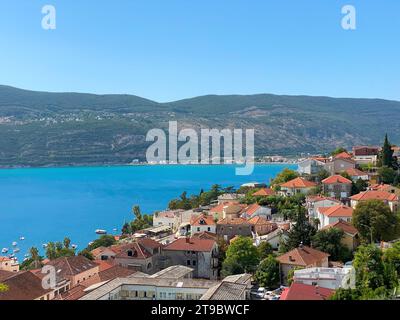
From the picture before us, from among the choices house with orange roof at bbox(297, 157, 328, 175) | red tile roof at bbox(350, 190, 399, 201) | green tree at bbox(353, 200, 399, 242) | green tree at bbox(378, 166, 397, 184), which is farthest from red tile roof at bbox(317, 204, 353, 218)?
house with orange roof at bbox(297, 157, 328, 175)

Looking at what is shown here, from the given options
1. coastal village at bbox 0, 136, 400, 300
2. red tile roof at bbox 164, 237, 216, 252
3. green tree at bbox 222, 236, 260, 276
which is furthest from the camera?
red tile roof at bbox 164, 237, 216, 252

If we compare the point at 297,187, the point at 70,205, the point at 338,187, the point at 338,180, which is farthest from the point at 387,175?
the point at 70,205

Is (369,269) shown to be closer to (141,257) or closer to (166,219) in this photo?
(141,257)

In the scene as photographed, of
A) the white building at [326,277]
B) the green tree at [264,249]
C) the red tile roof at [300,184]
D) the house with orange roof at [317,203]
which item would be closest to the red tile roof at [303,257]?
the white building at [326,277]

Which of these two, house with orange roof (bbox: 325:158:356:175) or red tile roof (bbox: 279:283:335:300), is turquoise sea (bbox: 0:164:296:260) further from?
red tile roof (bbox: 279:283:335:300)

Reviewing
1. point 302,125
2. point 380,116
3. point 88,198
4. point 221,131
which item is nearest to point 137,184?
point 88,198

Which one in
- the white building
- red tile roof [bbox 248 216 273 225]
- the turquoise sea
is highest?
the white building

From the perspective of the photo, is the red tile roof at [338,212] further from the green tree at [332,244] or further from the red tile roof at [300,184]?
the red tile roof at [300,184]
